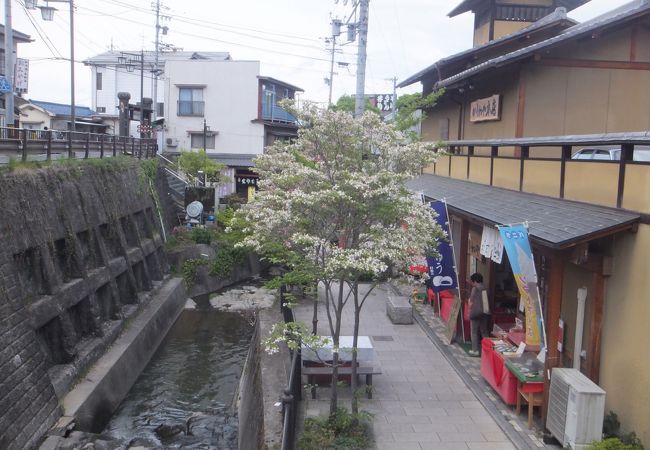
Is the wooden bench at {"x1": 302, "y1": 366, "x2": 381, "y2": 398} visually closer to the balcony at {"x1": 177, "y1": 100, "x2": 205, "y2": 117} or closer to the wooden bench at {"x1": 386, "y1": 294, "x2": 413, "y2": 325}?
the wooden bench at {"x1": 386, "y1": 294, "x2": 413, "y2": 325}

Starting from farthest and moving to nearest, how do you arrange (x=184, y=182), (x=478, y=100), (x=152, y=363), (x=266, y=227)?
(x=184, y=182) → (x=152, y=363) → (x=478, y=100) → (x=266, y=227)

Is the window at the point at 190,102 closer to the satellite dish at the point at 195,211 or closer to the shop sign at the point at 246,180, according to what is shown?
the shop sign at the point at 246,180

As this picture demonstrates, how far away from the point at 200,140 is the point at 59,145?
2803cm

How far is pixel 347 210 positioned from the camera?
924 centimetres

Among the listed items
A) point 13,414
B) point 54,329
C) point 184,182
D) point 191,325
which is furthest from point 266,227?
point 184,182

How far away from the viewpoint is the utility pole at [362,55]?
18.4 metres

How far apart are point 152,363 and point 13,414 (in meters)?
8.45

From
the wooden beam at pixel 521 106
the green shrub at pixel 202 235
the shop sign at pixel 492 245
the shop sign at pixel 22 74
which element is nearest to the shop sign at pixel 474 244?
the wooden beam at pixel 521 106

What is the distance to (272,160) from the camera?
12.8 metres

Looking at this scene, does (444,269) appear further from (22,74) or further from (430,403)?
(22,74)

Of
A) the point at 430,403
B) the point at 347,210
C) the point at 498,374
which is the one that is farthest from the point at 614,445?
the point at 347,210

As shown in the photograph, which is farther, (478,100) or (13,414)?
(478,100)

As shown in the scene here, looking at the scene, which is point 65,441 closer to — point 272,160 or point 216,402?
point 216,402

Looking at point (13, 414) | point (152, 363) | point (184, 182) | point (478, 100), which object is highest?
point (478, 100)
